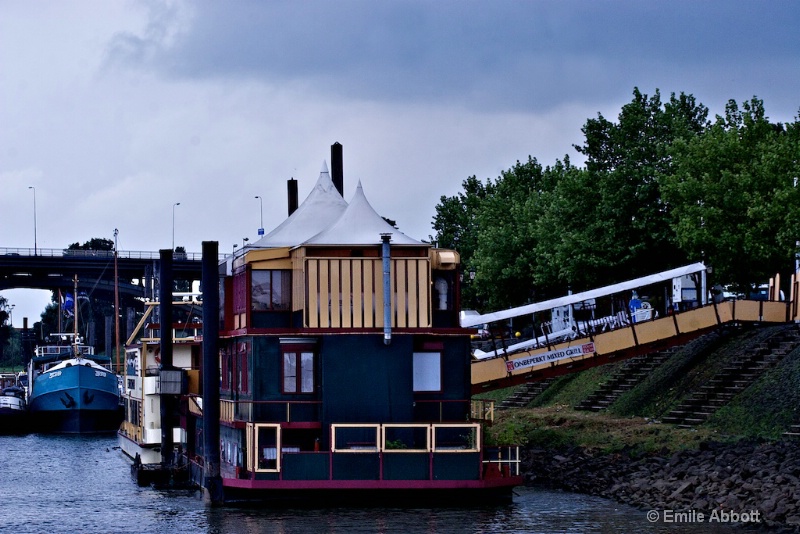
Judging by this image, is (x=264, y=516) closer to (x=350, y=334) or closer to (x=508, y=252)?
(x=350, y=334)

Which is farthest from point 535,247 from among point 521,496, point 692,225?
point 521,496

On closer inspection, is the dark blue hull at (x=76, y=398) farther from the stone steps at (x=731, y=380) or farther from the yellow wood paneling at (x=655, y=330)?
the stone steps at (x=731, y=380)

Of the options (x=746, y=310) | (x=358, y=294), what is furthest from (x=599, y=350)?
(x=358, y=294)

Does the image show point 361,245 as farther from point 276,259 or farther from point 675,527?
point 675,527

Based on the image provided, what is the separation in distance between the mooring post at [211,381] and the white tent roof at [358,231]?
10.7 ft

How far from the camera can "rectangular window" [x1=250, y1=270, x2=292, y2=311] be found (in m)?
42.8

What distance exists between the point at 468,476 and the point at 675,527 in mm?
5973

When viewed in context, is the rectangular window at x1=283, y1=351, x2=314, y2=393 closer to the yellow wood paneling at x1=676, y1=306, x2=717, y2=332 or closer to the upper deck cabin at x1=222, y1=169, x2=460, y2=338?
the upper deck cabin at x1=222, y1=169, x2=460, y2=338

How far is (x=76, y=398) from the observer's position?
308ft

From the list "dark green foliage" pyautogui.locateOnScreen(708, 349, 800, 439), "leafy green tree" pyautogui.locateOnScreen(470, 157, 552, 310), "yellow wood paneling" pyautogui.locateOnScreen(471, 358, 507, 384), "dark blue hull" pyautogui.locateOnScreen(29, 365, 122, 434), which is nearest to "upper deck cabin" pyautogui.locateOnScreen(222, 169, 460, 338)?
"dark green foliage" pyautogui.locateOnScreen(708, 349, 800, 439)

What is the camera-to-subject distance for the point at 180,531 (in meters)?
39.8

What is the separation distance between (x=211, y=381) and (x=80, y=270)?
118075mm

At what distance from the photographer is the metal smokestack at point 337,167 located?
6175 centimetres

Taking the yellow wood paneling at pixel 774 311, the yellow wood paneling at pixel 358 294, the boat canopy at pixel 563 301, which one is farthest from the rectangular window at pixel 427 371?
the yellow wood paneling at pixel 774 311
